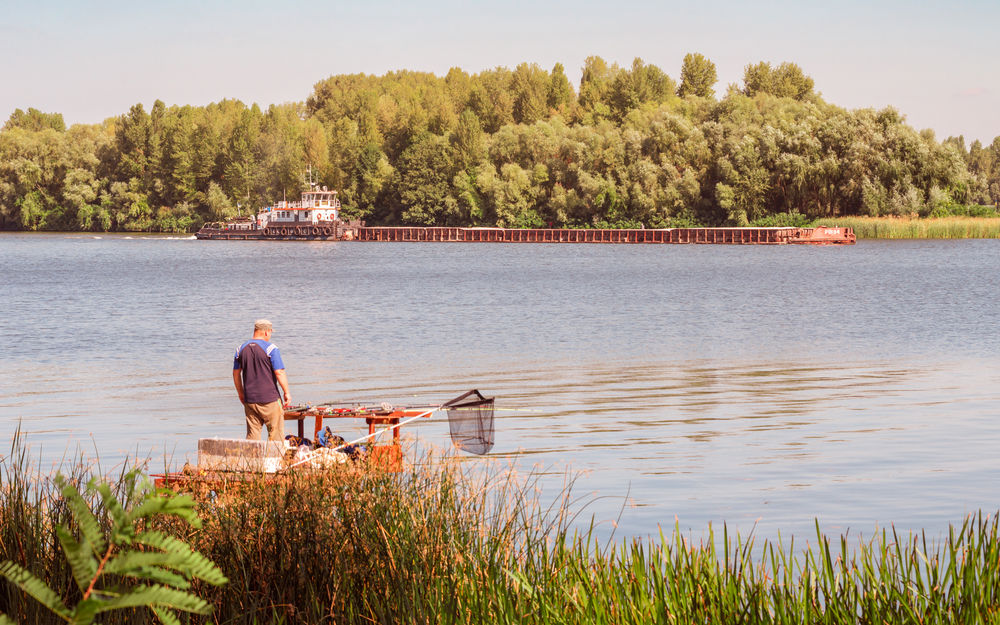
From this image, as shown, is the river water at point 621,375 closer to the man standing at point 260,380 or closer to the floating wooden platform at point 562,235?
the man standing at point 260,380

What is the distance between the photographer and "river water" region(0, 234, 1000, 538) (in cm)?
1470

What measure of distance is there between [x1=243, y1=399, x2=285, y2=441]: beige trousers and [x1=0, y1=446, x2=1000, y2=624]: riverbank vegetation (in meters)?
5.92

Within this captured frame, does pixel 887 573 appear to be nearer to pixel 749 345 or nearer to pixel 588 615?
pixel 588 615

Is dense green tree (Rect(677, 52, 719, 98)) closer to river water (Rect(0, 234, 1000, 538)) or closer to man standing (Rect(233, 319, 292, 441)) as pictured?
river water (Rect(0, 234, 1000, 538))

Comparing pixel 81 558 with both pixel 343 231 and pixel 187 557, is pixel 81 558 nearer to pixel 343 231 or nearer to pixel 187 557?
pixel 187 557

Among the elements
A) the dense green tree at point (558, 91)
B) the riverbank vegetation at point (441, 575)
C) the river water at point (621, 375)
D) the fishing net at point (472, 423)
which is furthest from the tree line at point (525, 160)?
the riverbank vegetation at point (441, 575)

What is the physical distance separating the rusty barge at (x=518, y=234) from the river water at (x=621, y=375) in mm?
47490

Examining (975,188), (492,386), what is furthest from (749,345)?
(975,188)

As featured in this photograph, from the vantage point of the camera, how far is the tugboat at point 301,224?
146000 mm

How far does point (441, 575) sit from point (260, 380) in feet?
25.5

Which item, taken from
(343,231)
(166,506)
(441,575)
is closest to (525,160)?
(343,231)

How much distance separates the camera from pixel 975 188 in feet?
384

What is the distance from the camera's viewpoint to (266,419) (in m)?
14.4

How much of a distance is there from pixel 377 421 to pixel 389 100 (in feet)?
494
